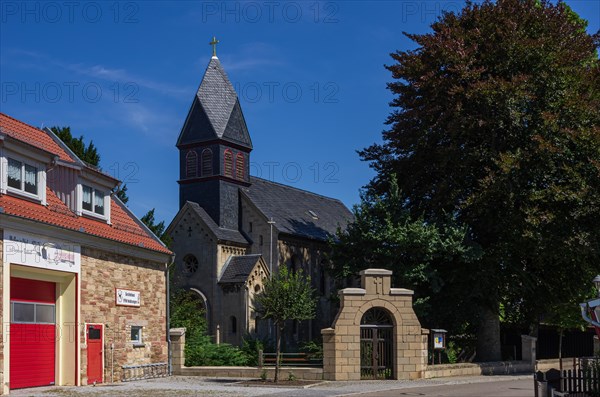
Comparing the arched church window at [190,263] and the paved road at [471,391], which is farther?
the arched church window at [190,263]

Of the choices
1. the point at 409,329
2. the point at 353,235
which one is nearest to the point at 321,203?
the point at 353,235

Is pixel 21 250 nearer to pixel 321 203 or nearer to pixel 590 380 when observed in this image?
pixel 590 380

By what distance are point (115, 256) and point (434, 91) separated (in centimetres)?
1570

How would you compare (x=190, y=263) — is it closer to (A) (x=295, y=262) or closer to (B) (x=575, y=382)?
(A) (x=295, y=262)

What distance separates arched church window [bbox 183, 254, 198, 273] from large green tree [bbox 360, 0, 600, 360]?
15556 mm

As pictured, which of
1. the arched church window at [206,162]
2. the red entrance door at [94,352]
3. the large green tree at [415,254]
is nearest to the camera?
the red entrance door at [94,352]

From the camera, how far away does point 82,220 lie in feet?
84.9

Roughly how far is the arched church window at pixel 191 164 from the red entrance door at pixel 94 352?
24969 mm

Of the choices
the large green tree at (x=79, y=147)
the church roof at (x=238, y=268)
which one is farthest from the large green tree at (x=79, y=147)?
the church roof at (x=238, y=268)

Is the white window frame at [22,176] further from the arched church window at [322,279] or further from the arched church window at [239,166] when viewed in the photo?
the arched church window at [322,279]

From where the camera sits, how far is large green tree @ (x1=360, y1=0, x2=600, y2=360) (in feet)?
105

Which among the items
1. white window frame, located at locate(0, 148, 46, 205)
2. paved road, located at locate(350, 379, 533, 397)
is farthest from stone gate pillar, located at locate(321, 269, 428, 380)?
white window frame, located at locate(0, 148, 46, 205)

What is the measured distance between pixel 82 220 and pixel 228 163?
24358 mm

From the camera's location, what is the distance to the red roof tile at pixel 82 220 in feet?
73.2
